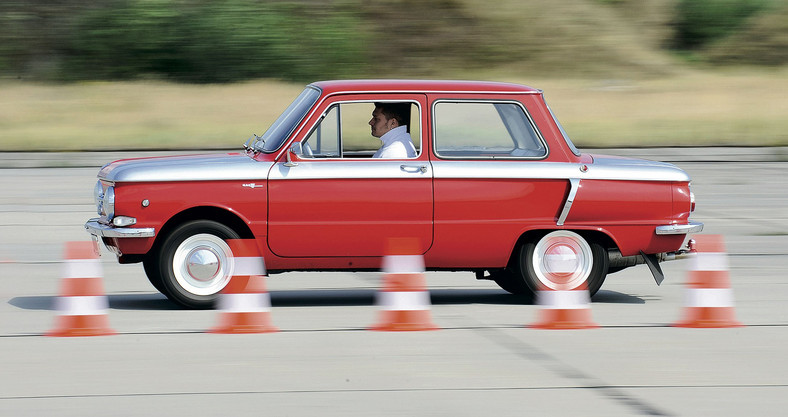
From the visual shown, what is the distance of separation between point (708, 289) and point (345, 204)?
247 cm

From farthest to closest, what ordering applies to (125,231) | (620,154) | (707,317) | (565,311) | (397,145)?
1. (620,154)
2. (397,145)
3. (125,231)
4. (707,317)
5. (565,311)

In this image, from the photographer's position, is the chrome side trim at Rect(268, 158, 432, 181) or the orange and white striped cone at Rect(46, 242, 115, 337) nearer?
the orange and white striped cone at Rect(46, 242, 115, 337)

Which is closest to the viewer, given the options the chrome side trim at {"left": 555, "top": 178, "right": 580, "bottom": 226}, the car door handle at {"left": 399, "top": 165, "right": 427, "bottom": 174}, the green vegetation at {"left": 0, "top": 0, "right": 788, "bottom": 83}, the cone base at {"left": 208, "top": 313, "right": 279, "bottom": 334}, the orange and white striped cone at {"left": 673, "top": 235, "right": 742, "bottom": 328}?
the cone base at {"left": 208, "top": 313, "right": 279, "bottom": 334}

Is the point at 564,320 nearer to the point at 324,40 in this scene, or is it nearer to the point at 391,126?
the point at 391,126

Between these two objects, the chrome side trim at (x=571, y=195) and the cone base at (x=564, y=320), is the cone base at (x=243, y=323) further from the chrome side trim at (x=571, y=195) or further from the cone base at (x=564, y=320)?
the chrome side trim at (x=571, y=195)

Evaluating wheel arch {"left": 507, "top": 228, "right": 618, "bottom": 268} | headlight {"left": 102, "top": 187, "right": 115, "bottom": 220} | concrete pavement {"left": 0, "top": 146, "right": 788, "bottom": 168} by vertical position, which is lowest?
concrete pavement {"left": 0, "top": 146, "right": 788, "bottom": 168}

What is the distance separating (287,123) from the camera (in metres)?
8.30

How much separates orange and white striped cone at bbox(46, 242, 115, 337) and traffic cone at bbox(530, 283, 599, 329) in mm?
2785

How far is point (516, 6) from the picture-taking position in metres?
41.9

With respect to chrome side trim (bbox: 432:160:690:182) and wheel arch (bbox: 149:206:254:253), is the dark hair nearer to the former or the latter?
chrome side trim (bbox: 432:160:690:182)

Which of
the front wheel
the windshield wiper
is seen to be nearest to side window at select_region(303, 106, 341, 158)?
the windshield wiper

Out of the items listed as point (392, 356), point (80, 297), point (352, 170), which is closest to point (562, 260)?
point (352, 170)

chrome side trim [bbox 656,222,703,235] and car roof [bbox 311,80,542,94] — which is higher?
car roof [bbox 311,80,542,94]

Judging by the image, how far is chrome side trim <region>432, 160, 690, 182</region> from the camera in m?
8.07
